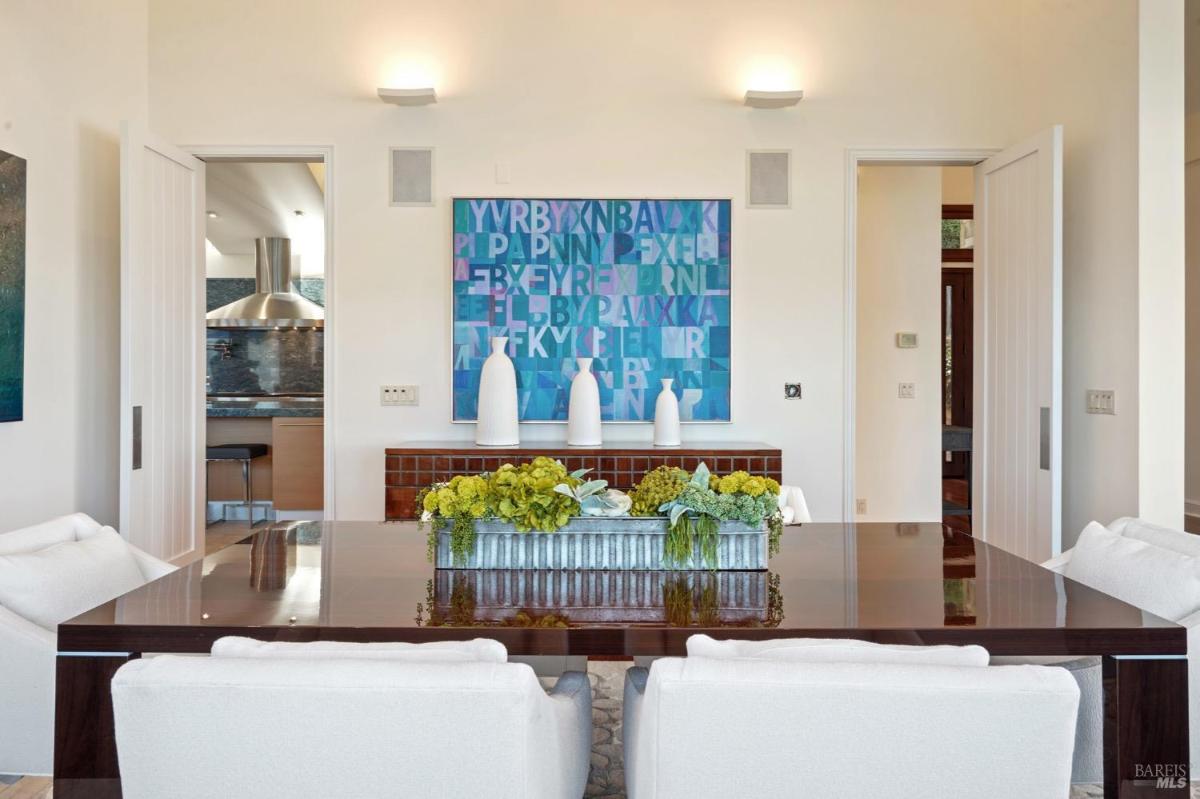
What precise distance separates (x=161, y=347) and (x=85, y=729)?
3009 millimetres

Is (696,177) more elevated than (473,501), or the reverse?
(696,177)

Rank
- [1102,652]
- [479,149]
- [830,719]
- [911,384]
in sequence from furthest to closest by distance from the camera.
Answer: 1. [911,384]
2. [479,149]
3. [1102,652]
4. [830,719]

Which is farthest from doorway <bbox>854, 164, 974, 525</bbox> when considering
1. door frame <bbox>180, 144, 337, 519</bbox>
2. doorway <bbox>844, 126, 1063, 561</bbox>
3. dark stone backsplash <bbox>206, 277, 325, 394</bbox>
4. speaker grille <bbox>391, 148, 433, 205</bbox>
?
dark stone backsplash <bbox>206, 277, 325, 394</bbox>

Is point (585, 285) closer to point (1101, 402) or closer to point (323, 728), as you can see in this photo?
point (1101, 402)

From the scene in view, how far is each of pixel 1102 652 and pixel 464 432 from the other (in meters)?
3.41

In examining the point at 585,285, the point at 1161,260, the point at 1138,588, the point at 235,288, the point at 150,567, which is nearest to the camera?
the point at 1138,588

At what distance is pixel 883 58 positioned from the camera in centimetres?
464

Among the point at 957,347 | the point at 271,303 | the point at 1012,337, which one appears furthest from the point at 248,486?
the point at 957,347

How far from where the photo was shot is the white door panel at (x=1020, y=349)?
3982 mm

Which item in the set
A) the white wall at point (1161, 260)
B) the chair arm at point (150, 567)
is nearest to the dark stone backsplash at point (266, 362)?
the chair arm at point (150, 567)

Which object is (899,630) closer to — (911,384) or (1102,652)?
(1102,652)

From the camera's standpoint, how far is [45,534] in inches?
91.0

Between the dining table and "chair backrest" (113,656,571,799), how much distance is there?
391 mm

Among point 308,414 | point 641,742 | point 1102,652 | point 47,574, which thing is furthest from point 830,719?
point 308,414
